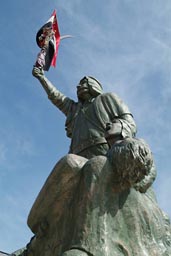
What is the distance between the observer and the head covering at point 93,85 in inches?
240

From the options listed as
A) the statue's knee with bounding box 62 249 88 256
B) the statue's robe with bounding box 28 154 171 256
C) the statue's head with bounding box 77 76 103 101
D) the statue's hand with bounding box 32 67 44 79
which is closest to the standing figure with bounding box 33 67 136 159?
the statue's head with bounding box 77 76 103 101

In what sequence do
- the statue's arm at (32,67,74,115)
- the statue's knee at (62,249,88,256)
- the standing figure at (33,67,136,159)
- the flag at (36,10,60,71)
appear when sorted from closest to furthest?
1. the statue's knee at (62,249,88,256)
2. the standing figure at (33,67,136,159)
3. the statue's arm at (32,67,74,115)
4. the flag at (36,10,60,71)

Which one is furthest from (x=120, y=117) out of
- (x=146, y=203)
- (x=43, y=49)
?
(x=43, y=49)

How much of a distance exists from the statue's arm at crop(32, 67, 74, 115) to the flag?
18cm

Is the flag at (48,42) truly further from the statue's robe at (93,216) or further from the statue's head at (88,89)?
the statue's robe at (93,216)

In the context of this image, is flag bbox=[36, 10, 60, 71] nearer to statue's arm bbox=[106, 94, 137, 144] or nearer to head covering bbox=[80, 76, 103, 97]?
head covering bbox=[80, 76, 103, 97]

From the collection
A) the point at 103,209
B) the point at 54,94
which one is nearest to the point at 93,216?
the point at 103,209

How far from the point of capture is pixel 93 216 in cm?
409

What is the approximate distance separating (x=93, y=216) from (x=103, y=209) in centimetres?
13

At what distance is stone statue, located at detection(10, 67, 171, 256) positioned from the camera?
4.05 m

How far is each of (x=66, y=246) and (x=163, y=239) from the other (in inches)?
38.1

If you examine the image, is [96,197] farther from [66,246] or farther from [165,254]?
[165,254]

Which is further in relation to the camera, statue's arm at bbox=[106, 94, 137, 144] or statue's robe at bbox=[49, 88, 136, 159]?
statue's robe at bbox=[49, 88, 136, 159]

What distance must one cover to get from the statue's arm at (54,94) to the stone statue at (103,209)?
78.3 inches
